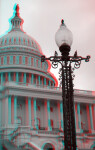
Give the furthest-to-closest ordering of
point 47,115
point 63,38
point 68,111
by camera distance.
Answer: point 47,115
point 63,38
point 68,111

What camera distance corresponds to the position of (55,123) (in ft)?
173

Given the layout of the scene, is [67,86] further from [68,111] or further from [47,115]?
[47,115]

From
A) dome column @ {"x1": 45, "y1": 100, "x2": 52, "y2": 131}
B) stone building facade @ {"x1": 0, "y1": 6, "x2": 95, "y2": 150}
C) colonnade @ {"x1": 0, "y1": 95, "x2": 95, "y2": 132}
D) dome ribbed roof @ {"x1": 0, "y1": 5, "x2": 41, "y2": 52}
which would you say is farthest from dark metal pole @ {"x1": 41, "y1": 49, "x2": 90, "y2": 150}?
dome ribbed roof @ {"x1": 0, "y1": 5, "x2": 41, "y2": 52}

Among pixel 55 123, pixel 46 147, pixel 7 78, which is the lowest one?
pixel 46 147

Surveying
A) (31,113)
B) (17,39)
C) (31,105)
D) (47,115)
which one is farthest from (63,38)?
(17,39)

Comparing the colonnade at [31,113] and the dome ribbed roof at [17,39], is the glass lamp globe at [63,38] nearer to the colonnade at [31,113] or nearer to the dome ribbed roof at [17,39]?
the colonnade at [31,113]

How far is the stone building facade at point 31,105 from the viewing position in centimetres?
3853

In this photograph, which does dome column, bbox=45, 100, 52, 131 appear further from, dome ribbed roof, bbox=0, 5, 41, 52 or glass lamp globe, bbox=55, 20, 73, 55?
glass lamp globe, bbox=55, 20, 73, 55

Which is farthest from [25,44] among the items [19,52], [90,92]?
[90,92]

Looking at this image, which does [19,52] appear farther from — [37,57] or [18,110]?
[18,110]

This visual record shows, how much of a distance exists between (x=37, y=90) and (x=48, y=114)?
5.19 metres

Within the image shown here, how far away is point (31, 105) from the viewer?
158 feet

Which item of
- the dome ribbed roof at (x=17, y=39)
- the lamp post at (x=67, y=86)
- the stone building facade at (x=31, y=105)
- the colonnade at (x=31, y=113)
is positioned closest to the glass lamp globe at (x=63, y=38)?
the lamp post at (x=67, y=86)

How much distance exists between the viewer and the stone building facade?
38.5 metres
